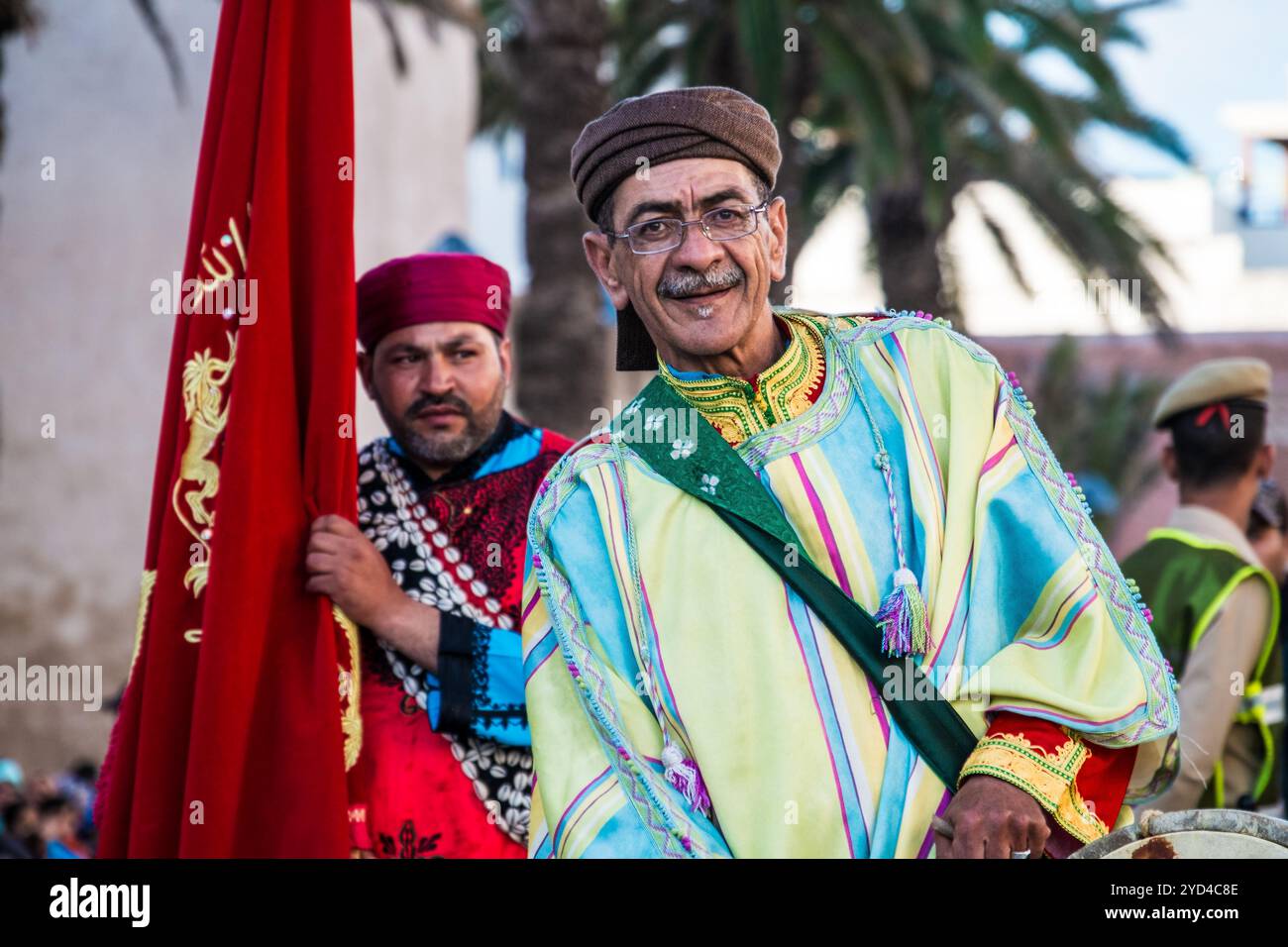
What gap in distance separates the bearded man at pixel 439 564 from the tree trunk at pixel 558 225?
6570 mm

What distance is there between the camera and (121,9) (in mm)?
15227

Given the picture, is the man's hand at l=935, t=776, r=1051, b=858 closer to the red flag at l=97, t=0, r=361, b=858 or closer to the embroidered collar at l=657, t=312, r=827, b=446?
the embroidered collar at l=657, t=312, r=827, b=446

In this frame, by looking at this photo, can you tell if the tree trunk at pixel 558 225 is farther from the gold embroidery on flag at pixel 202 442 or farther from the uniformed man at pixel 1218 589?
the gold embroidery on flag at pixel 202 442

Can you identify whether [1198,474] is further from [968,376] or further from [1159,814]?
[1159,814]

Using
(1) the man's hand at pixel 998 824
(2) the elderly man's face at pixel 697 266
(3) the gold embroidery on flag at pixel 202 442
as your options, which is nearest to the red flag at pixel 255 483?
(3) the gold embroidery on flag at pixel 202 442

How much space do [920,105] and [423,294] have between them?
37.2ft

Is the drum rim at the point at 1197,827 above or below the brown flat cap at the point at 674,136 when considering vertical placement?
below

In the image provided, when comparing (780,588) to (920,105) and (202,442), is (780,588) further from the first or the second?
(920,105)

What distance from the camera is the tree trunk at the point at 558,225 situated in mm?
10781

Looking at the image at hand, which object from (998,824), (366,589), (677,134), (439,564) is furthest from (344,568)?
(998,824)

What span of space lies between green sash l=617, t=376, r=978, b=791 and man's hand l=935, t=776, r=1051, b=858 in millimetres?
146

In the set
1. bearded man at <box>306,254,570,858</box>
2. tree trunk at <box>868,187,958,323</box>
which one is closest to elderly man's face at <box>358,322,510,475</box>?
bearded man at <box>306,254,570,858</box>
